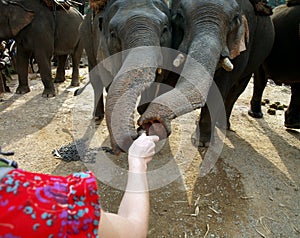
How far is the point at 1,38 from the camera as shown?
5.93 meters

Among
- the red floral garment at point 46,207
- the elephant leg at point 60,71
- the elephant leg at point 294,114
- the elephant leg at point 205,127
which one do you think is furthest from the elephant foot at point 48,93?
the red floral garment at point 46,207

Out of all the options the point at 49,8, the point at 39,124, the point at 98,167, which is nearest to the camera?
the point at 98,167

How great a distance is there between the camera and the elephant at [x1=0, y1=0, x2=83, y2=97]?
579 centimetres

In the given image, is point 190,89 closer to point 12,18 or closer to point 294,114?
point 294,114

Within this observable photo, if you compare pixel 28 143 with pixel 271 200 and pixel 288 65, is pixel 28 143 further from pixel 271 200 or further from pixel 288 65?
pixel 288 65

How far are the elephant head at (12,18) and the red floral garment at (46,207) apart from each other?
555cm

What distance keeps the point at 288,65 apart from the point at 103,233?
4.32 metres

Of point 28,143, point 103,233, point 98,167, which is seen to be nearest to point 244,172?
point 98,167

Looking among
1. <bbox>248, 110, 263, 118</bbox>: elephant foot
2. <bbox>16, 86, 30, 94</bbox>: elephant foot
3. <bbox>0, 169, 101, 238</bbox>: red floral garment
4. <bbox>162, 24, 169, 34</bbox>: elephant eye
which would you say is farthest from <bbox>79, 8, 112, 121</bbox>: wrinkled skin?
<bbox>0, 169, 101, 238</bbox>: red floral garment

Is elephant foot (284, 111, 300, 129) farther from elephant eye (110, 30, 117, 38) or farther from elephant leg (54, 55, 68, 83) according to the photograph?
elephant leg (54, 55, 68, 83)

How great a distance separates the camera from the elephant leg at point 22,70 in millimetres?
6332

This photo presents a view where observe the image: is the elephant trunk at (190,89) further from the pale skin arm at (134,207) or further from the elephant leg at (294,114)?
the elephant leg at (294,114)

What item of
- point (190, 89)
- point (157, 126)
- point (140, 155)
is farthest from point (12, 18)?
point (140, 155)

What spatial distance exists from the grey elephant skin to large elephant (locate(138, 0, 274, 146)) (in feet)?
0.41
